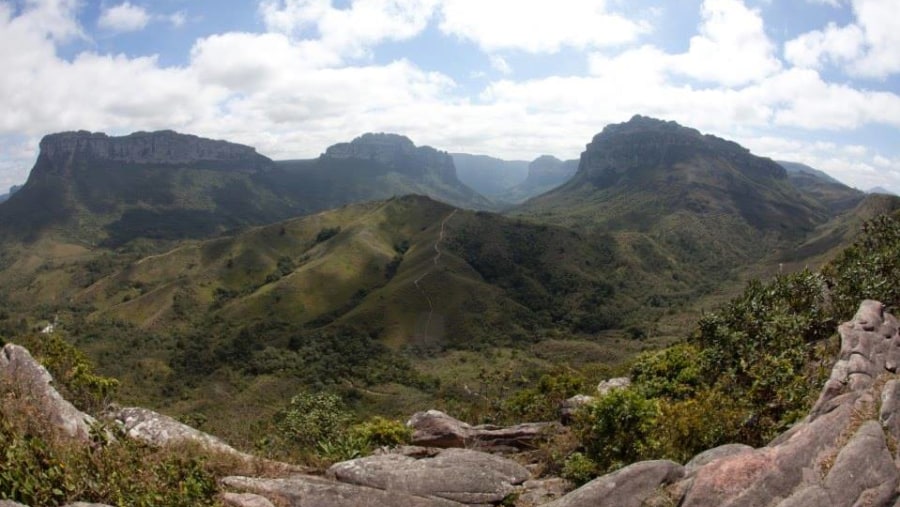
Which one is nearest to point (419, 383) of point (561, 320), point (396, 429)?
point (561, 320)

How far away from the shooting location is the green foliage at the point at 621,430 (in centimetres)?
2002

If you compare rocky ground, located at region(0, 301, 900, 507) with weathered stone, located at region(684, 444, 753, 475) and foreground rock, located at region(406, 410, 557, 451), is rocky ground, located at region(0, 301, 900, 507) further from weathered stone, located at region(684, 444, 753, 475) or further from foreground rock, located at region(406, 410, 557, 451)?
foreground rock, located at region(406, 410, 557, 451)

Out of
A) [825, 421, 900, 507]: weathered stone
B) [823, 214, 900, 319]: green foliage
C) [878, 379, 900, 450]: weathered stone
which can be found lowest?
[825, 421, 900, 507]: weathered stone

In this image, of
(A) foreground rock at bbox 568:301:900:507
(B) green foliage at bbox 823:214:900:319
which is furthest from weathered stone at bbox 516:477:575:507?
(B) green foliage at bbox 823:214:900:319

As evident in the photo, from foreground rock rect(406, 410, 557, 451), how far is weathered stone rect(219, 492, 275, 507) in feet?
51.9

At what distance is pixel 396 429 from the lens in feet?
92.5

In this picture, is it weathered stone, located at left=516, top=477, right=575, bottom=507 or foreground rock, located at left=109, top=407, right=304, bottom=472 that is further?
weathered stone, located at left=516, top=477, right=575, bottom=507

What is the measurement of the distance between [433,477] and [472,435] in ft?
42.7

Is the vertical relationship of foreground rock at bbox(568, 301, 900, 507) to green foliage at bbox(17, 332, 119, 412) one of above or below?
above

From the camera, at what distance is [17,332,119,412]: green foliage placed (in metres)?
24.8

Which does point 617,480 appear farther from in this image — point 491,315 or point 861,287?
point 491,315

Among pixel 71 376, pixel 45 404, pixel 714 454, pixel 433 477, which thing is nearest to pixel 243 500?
pixel 433 477

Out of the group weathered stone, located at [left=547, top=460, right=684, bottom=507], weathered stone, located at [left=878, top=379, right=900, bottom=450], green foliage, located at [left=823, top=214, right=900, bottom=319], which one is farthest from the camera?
green foliage, located at [left=823, top=214, right=900, bottom=319]

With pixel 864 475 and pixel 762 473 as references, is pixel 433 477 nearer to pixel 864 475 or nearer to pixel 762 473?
pixel 762 473
